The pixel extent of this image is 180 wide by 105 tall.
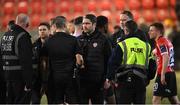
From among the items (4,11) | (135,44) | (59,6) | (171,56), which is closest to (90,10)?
(59,6)

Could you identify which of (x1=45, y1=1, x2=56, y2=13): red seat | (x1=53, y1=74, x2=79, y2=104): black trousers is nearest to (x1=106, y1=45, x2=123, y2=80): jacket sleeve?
(x1=53, y1=74, x2=79, y2=104): black trousers

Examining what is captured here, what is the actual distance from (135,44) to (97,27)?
166 cm

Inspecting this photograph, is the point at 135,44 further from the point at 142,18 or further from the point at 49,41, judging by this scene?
the point at 142,18

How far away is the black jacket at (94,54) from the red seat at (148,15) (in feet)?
47.1

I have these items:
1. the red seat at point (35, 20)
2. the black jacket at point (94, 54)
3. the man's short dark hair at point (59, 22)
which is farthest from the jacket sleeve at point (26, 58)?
the red seat at point (35, 20)

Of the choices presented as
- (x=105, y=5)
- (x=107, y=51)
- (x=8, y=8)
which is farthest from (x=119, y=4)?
(x=107, y=51)

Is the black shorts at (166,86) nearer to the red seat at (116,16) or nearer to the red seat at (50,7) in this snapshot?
the red seat at (116,16)

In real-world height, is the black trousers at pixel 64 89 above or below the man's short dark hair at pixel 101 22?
below

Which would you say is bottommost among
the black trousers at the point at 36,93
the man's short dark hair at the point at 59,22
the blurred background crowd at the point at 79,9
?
the black trousers at the point at 36,93

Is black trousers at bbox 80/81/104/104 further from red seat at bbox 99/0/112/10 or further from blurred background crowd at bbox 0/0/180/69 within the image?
red seat at bbox 99/0/112/10

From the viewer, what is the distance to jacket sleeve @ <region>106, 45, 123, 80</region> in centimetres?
1029

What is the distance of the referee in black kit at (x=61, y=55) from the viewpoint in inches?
413

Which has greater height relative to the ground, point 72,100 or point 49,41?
point 49,41

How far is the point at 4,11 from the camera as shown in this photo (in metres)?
25.2
